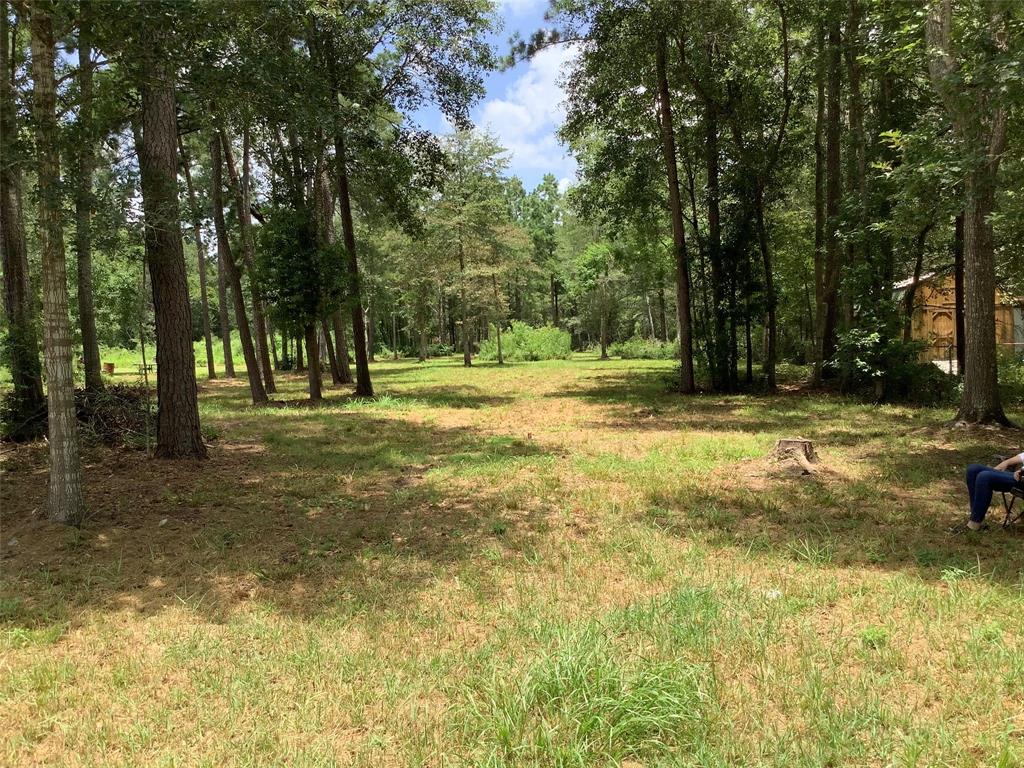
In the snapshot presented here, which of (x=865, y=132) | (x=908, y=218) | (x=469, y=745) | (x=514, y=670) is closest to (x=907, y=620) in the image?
(x=514, y=670)

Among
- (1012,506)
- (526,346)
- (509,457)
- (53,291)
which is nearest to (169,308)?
(53,291)

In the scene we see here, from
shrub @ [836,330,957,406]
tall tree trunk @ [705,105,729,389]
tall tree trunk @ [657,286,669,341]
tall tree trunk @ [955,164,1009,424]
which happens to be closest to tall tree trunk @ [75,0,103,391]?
tall tree trunk @ [955,164,1009,424]

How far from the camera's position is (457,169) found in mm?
17531

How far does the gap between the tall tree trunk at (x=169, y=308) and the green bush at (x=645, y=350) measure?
2958cm

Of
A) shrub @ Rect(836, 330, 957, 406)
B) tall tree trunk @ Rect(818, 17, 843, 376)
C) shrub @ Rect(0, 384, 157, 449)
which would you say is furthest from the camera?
tall tree trunk @ Rect(818, 17, 843, 376)

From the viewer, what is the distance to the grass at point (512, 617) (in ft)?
8.29

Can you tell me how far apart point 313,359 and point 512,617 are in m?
12.5

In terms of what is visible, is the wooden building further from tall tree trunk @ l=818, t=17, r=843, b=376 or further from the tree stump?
the tree stump

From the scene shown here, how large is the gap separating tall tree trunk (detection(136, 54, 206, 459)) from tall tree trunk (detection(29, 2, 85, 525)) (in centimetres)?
164

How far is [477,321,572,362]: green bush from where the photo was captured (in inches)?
1476

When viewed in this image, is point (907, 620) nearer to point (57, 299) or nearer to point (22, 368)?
point (57, 299)

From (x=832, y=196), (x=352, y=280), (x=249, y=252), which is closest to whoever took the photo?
(x=832, y=196)

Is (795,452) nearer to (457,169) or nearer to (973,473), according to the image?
(973,473)

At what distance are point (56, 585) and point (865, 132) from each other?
16.0 metres
